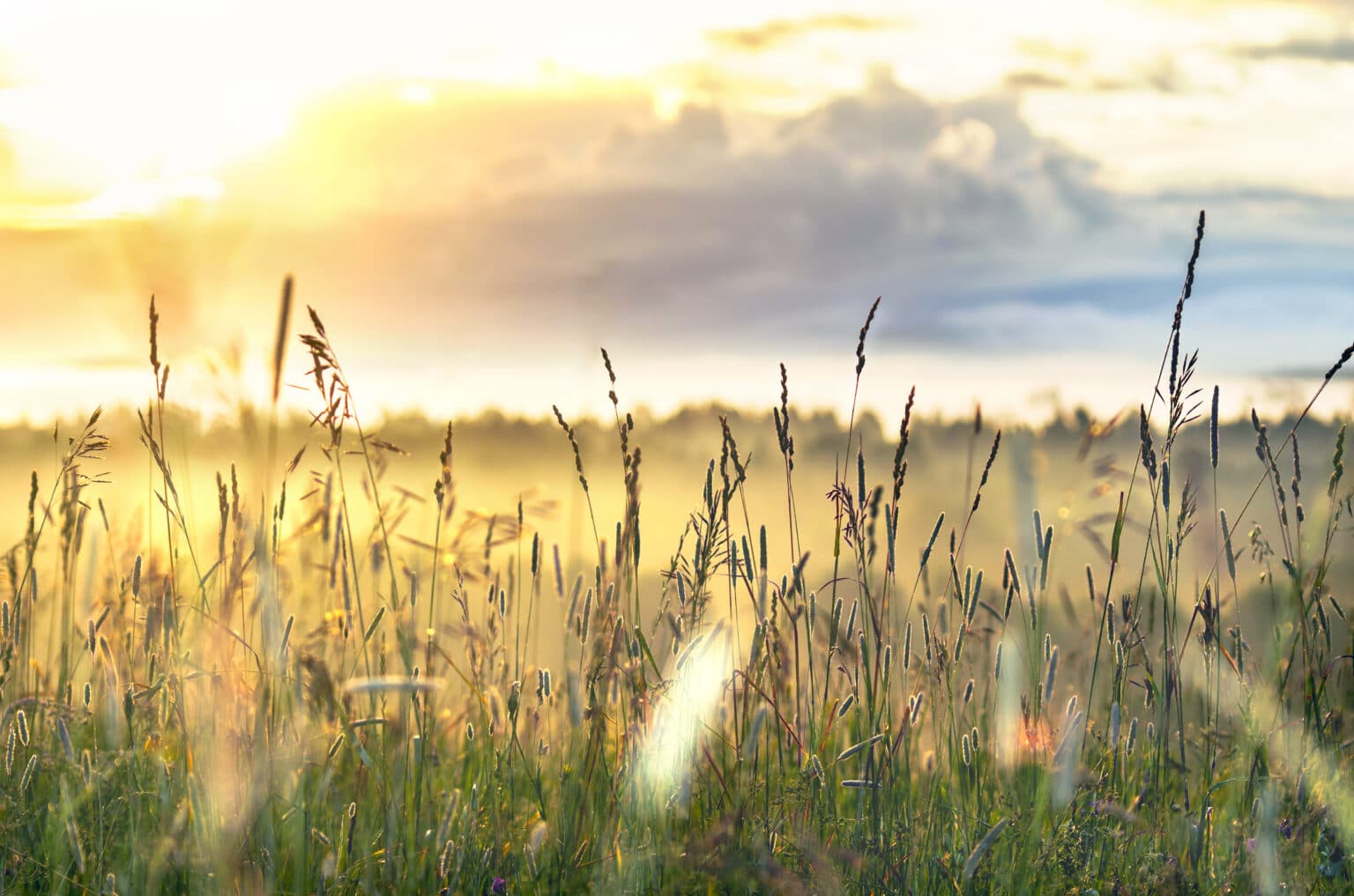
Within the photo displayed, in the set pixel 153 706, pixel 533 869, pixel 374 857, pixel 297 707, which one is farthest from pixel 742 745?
pixel 153 706

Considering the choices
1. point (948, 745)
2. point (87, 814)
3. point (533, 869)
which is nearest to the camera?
point (533, 869)

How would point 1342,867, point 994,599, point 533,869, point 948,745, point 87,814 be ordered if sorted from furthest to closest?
1. point 994,599
2. point 948,745
3. point 87,814
4. point 1342,867
5. point 533,869

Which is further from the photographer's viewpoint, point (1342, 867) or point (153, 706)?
point (153, 706)

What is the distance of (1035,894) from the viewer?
2410mm

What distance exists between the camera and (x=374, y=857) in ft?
8.35

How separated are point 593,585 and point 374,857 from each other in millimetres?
794

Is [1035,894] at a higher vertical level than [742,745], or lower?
lower

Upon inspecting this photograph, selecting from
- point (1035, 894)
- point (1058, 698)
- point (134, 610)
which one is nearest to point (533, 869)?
point (1035, 894)

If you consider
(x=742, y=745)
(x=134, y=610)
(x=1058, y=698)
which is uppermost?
(x=134, y=610)

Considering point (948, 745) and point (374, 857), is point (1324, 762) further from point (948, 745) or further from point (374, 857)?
point (374, 857)

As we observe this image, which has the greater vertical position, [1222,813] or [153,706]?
[153,706]

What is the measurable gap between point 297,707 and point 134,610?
625 mm

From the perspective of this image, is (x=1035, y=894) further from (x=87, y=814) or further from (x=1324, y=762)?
(x=87, y=814)

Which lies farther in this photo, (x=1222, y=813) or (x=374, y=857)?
(x=1222, y=813)
